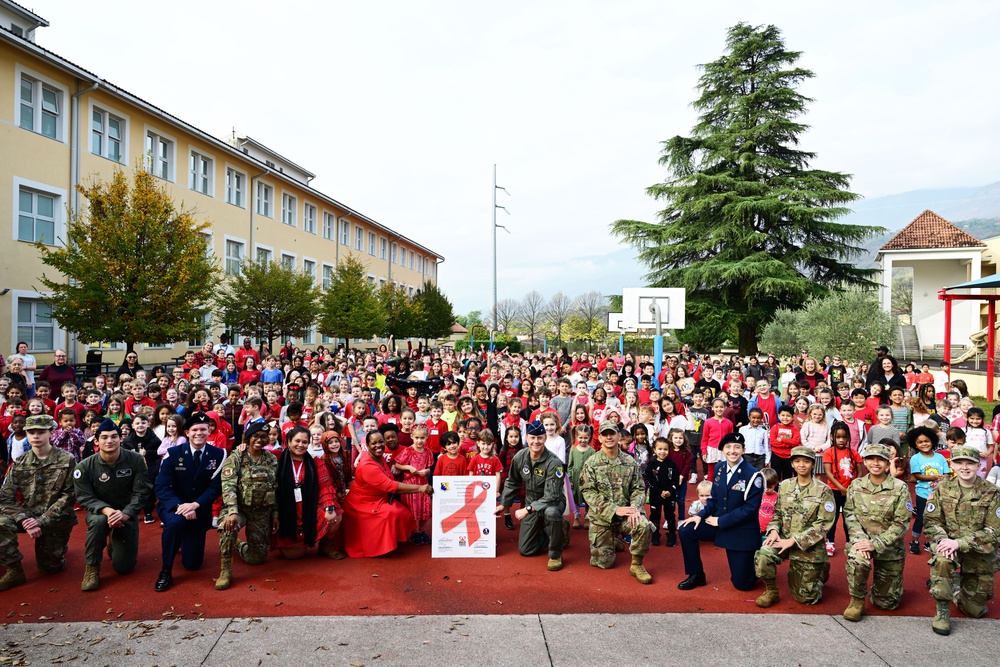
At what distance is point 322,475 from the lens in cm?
703

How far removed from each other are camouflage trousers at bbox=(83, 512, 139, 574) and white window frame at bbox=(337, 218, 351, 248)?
36016mm

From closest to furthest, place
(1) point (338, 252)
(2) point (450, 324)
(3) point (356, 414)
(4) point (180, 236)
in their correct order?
(3) point (356, 414) → (4) point (180, 236) → (1) point (338, 252) → (2) point (450, 324)

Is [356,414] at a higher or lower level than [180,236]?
lower

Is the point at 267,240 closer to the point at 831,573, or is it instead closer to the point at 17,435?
the point at 17,435

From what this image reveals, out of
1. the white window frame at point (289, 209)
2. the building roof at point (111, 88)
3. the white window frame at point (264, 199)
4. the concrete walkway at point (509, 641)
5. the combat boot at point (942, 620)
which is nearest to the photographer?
the concrete walkway at point (509, 641)

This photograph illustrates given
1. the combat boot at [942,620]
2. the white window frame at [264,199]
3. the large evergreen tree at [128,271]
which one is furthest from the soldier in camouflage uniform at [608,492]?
the white window frame at [264,199]

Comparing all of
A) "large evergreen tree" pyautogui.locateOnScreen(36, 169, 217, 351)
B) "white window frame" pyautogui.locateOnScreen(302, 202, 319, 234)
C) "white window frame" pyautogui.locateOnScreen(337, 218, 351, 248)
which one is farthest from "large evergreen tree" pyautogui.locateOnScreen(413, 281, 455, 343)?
"large evergreen tree" pyautogui.locateOnScreen(36, 169, 217, 351)

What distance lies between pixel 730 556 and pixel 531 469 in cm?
228

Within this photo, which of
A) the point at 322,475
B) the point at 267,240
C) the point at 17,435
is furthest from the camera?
the point at 267,240

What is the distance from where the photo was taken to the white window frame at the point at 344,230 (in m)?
40.9

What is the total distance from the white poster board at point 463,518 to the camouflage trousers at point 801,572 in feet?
9.25

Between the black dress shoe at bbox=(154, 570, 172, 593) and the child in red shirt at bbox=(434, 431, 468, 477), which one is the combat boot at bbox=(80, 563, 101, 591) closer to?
the black dress shoe at bbox=(154, 570, 172, 593)

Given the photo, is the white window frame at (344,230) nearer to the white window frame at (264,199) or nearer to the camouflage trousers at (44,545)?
the white window frame at (264,199)

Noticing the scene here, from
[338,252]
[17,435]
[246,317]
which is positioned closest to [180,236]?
[246,317]
